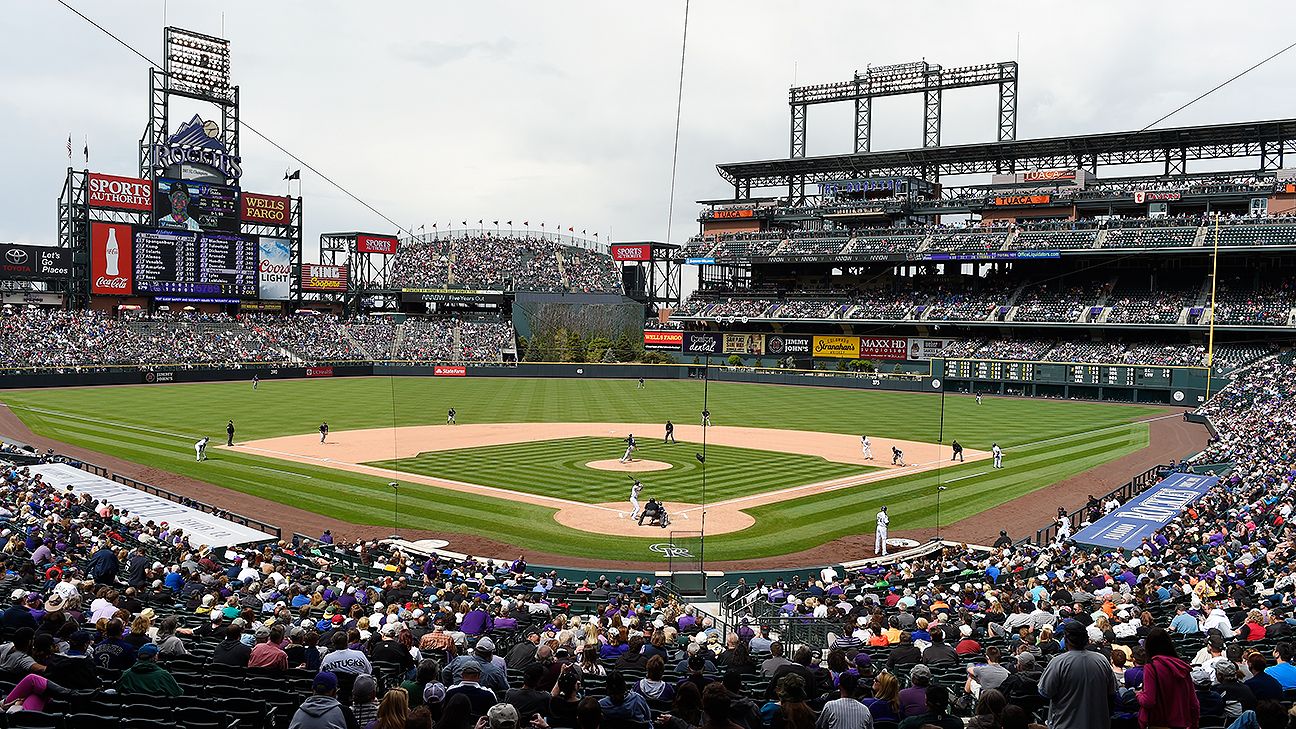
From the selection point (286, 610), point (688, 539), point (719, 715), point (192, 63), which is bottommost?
point (688, 539)

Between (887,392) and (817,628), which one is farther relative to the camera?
(887,392)

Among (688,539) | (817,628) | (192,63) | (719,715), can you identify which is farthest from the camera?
(192,63)

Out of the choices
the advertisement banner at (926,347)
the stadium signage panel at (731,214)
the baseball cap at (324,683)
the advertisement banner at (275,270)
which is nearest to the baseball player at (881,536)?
the baseball cap at (324,683)

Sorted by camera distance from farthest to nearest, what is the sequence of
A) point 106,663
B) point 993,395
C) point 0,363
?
point 993,395
point 0,363
point 106,663

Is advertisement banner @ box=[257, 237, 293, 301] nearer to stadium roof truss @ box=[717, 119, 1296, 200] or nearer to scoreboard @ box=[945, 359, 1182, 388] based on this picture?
stadium roof truss @ box=[717, 119, 1296, 200]

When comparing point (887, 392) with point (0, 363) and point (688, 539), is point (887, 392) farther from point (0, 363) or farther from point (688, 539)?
point (0, 363)

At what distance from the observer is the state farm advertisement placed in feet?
246

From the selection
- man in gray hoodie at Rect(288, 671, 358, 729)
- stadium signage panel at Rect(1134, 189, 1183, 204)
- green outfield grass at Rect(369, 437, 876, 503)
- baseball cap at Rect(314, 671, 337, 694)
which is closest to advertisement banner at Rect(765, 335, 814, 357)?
stadium signage panel at Rect(1134, 189, 1183, 204)

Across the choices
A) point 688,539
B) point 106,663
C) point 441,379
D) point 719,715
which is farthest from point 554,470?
point 441,379

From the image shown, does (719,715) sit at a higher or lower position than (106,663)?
higher

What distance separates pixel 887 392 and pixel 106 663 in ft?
220

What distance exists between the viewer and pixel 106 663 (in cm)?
855

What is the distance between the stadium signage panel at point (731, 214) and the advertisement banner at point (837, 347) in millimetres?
19609

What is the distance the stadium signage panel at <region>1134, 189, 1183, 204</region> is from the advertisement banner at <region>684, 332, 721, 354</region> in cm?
4051
